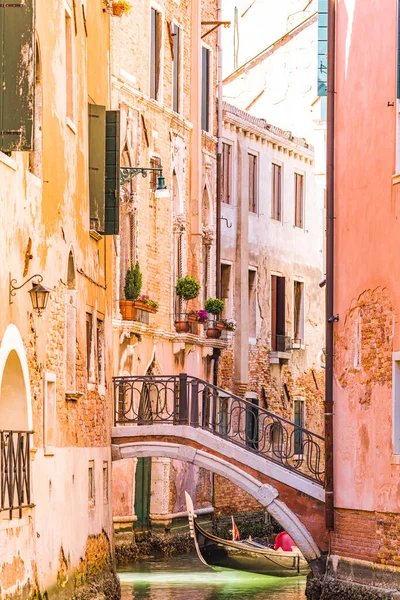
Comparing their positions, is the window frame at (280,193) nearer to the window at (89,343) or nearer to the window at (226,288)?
the window at (226,288)

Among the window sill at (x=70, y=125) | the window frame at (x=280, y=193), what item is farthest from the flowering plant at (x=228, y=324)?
the window sill at (x=70, y=125)

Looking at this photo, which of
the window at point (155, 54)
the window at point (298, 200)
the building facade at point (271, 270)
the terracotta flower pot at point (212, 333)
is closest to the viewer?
the window at point (155, 54)

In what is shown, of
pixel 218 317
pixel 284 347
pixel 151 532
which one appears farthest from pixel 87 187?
pixel 284 347

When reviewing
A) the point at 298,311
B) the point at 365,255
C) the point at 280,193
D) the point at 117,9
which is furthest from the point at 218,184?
the point at 365,255

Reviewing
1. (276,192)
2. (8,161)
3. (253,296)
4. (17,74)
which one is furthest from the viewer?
(276,192)

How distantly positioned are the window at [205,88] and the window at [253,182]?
2.92 meters

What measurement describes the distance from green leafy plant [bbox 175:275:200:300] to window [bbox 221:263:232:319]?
4.37 meters

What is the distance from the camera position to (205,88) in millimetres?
29156

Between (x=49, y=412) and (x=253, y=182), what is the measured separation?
55.5ft

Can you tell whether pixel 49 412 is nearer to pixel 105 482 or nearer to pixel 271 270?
pixel 105 482

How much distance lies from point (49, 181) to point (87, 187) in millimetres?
2946

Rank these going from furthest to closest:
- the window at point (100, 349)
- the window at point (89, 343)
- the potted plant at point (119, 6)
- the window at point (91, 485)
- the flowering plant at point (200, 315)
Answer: the flowering plant at point (200, 315) < the potted plant at point (119, 6) < the window at point (100, 349) < the window at point (89, 343) < the window at point (91, 485)

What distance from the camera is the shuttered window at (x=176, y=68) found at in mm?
27016

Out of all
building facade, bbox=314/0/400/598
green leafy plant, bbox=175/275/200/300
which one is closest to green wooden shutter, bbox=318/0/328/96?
building facade, bbox=314/0/400/598
